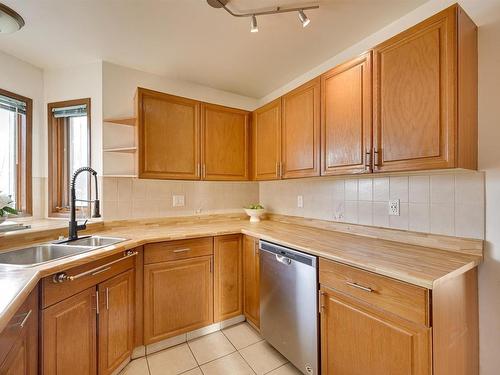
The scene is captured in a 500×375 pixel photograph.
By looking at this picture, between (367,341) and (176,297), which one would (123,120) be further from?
(367,341)

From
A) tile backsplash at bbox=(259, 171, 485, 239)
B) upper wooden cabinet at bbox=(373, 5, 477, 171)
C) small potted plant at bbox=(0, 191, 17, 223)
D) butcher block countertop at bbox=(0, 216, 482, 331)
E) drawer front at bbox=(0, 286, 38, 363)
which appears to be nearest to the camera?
drawer front at bbox=(0, 286, 38, 363)

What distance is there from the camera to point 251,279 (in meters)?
2.01

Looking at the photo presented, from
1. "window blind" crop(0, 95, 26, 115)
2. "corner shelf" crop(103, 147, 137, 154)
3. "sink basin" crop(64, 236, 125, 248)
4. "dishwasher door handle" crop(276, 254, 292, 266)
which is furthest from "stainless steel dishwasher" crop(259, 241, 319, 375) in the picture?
"window blind" crop(0, 95, 26, 115)

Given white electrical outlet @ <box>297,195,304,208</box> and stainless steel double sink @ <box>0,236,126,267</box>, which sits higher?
white electrical outlet @ <box>297,195,304,208</box>

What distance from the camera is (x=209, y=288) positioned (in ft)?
6.50

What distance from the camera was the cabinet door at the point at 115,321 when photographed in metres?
1.42

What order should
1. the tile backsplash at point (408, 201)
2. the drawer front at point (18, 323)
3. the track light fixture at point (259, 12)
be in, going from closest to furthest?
the drawer front at point (18, 323)
the tile backsplash at point (408, 201)
the track light fixture at point (259, 12)

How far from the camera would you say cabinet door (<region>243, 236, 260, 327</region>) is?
6.36ft

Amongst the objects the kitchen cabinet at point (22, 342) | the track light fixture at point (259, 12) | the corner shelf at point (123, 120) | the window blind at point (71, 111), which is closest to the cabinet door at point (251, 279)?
the kitchen cabinet at point (22, 342)

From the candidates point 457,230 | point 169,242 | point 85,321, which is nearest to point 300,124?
point 457,230

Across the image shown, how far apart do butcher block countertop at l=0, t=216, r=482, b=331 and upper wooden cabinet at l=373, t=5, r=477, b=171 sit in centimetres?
47

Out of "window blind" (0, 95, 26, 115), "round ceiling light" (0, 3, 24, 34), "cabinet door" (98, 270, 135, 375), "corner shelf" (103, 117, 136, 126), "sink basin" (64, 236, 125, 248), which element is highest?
"round ceiling light" (0, 3, 24, 34)

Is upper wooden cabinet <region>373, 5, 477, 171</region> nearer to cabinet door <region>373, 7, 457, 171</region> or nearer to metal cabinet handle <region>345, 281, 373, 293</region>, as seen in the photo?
cabinet door <region>373, 7, 457, 171</region>

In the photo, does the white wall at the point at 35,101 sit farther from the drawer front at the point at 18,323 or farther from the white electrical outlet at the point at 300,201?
the white electrical outlet at the point at 300,201
